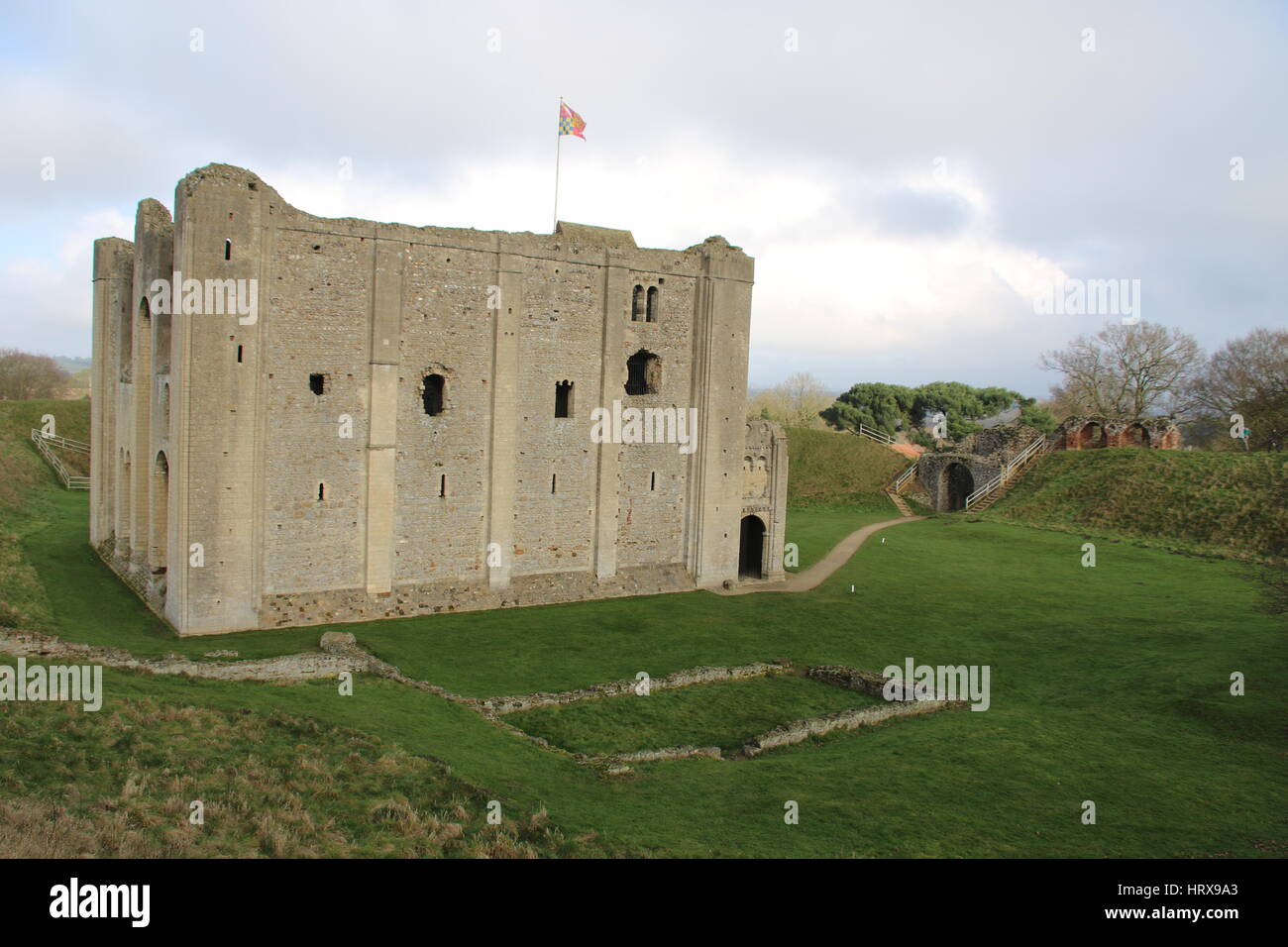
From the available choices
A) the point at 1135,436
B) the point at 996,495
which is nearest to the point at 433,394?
the point at 996,495

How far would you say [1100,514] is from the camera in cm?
4259

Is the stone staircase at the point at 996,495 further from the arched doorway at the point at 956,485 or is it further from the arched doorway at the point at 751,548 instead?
the arched doorway at the point at 751,548

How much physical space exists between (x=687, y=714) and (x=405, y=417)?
42.6 ft

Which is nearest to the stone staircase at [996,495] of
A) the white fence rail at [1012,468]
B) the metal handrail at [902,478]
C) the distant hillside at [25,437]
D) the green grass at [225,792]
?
the white fence rail at [1012,468]

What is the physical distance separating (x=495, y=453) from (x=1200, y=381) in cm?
5977

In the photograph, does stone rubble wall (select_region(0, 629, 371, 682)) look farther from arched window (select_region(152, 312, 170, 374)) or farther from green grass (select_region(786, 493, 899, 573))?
green grass (select_region(786, 493, 899, 573))

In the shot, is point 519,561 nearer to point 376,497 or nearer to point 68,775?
point 376,497

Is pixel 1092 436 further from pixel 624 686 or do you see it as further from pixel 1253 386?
pixel 624 686

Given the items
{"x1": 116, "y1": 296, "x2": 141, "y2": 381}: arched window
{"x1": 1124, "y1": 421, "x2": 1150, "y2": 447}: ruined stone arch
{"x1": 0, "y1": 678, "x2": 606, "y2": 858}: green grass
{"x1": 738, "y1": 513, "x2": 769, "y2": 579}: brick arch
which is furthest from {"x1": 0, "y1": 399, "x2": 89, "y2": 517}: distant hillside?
{"x1": 1124, "y1": 421, "x2": 1150, "y2": 447}: ruined stone arch

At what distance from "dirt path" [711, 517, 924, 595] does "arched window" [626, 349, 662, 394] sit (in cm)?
791

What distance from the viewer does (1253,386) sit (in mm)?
55656

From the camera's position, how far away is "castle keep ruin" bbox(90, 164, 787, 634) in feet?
75.5

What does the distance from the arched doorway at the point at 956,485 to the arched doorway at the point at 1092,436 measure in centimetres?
723
